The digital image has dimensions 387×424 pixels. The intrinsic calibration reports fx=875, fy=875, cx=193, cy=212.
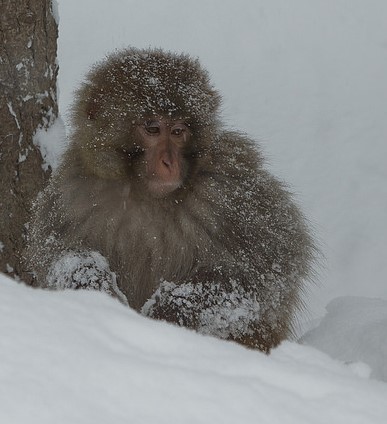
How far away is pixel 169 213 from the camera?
3.63 metres

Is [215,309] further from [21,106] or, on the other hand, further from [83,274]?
[21,106]

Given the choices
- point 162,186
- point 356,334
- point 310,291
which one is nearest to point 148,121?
point 162,186

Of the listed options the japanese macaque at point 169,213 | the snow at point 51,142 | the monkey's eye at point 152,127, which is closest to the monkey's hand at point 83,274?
the japanese macaque at point 169,213

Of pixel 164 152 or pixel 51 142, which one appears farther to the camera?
pixel 51 142

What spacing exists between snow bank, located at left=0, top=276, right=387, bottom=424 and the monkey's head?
1.62 m

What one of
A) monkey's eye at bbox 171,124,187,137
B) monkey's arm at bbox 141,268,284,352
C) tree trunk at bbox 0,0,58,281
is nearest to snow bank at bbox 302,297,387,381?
monkey's arm at bbox 141,268,284,352

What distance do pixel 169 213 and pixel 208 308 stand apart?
0.44 m

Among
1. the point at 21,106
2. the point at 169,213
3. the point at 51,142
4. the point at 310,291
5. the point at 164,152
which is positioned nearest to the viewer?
the point at 164,152

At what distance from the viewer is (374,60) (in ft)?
26.6

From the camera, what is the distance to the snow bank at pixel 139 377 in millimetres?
1428

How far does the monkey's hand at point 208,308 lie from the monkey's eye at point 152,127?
62cm

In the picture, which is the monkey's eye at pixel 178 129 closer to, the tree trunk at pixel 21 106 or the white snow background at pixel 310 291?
the tree trunk at pixel 21 106

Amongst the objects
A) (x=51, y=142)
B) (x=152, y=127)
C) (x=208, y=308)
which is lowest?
(x=208, y=308)

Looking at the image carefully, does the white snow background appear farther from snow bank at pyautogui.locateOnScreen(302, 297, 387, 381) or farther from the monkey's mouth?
the monkey's mouth
